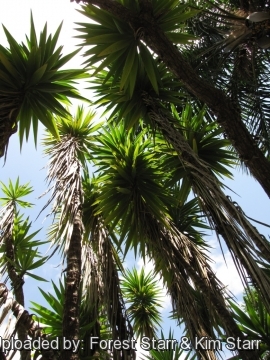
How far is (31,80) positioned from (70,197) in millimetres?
1260

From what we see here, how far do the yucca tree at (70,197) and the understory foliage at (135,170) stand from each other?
14 millimetres

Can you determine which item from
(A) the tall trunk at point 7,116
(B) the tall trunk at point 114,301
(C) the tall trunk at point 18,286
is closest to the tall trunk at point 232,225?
(A) the tall trunk at point 7,116

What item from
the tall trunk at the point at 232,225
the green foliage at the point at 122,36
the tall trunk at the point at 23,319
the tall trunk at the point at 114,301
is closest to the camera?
the tall trunk at the point at 232,225

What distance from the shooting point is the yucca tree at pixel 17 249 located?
2.71m

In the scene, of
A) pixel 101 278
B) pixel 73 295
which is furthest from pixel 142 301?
pixel 73 295

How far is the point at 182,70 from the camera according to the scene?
232 centimetres

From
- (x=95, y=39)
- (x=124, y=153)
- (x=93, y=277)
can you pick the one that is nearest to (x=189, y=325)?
(x=93, y=277)

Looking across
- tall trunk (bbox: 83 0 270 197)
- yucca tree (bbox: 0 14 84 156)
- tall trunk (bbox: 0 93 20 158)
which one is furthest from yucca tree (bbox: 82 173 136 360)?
tall trunk (bbox: 83 0 270 197)

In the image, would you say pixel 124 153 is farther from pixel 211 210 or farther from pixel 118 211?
pixel 211 210

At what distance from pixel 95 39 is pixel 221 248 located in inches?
68.1

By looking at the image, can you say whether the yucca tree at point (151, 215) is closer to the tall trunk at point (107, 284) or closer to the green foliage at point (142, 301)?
the tall trunk at point (107, 284)

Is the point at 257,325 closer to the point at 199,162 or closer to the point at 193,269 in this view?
the point at 193,269

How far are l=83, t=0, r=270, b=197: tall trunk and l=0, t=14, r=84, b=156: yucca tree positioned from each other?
560 mm

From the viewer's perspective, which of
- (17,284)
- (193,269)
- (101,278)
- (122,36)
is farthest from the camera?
(101,278)
